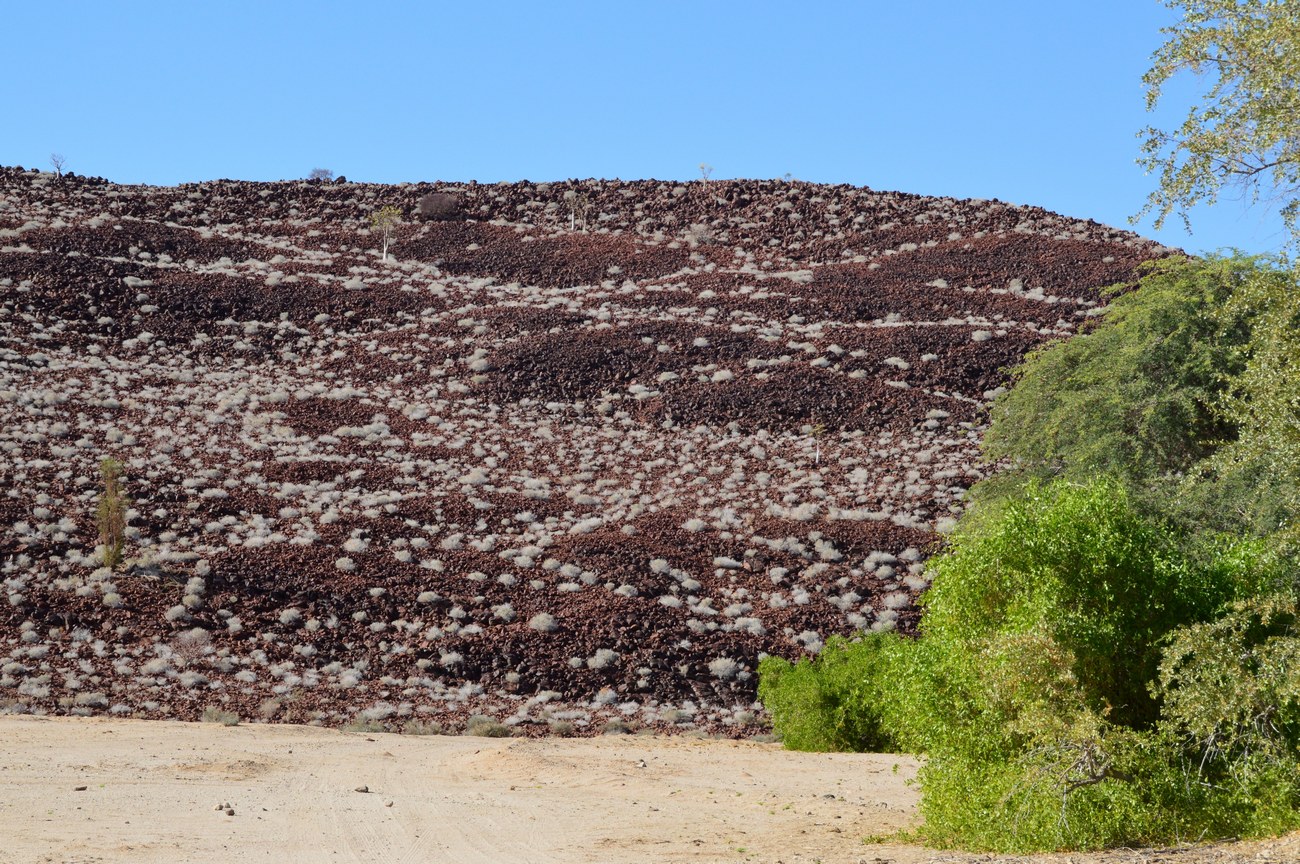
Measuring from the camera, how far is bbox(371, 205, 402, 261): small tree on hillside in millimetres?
42156

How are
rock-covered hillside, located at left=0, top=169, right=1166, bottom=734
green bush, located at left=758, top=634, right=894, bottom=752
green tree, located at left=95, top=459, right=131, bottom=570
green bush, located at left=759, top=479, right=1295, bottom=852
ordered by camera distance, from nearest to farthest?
green bush, located at left=759, top=479, right=1295, bottom=852
green bush, located at left=758, top=634, right=894, bottom=752
rock-covered hillside, located at left=0, top=169, right=1166, bottom=734
green tree, located at left=95, top=459, right=131, bottom=570

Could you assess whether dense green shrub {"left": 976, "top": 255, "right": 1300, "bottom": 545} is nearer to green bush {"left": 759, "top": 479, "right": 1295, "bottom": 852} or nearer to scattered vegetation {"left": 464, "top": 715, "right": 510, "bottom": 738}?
green bush {"left": 759, "top": 479, "right": 1295, "bottom": 852}

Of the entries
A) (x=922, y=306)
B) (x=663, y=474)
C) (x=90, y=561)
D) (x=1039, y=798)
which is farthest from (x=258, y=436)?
(x=1039, y=798)

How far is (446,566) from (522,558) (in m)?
1.39

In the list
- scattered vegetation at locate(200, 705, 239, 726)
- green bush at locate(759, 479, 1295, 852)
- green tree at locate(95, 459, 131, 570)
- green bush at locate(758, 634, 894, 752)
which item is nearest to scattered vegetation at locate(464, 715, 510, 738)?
scattered vegetation at locate(200, 705, 239, 726)

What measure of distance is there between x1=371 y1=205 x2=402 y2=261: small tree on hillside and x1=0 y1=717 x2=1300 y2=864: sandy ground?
27495 millimetres

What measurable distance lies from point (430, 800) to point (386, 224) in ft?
106

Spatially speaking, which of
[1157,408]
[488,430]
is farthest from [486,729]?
[488,430]

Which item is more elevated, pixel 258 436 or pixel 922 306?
pixel 922 306

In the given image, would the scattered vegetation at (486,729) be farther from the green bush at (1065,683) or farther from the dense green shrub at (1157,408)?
the dense green shrub at (1157,408)

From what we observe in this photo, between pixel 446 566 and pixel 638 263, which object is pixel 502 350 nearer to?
pixel 638 263

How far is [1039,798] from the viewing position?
31.9ft

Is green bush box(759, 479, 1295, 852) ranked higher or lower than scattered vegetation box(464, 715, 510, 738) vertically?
higher

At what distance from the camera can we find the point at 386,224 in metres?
42.3
